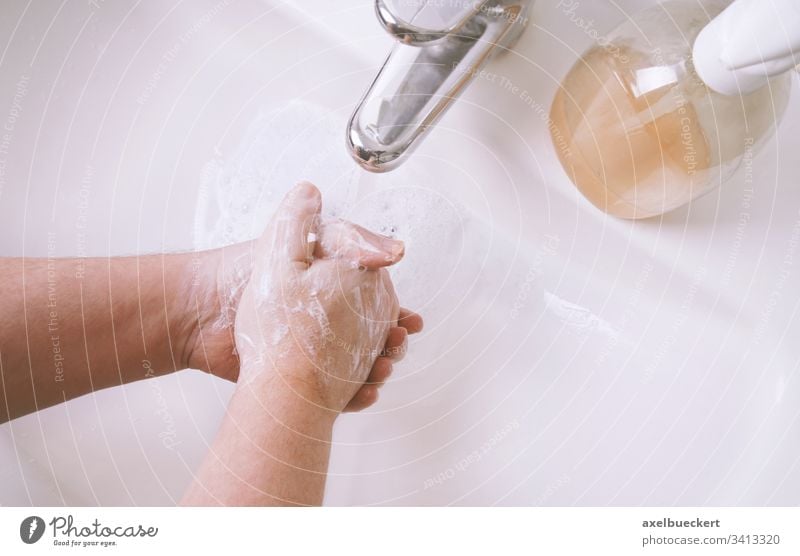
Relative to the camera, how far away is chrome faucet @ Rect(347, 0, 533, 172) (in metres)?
0.34

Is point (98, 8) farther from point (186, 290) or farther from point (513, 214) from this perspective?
point (513, 214)

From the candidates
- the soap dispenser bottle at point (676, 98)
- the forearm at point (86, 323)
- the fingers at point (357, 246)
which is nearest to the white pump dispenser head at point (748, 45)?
the soap dispenser bottle at point (676, 98)

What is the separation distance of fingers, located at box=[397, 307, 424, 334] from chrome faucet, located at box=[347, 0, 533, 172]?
0.10m

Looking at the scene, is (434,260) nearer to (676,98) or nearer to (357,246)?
(357,246)

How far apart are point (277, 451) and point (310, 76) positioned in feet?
0.80

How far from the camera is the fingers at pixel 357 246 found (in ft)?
1.24

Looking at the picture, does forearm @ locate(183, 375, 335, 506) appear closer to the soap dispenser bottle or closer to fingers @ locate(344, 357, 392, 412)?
fingers @ locate(344, 357, 392, 412)

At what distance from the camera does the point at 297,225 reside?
0.38 metres

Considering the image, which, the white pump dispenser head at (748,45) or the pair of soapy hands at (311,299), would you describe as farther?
the pair of soapy hands at (311,299)

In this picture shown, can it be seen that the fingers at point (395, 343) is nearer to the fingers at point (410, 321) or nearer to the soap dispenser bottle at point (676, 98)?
the fingers at point (410, 321)
